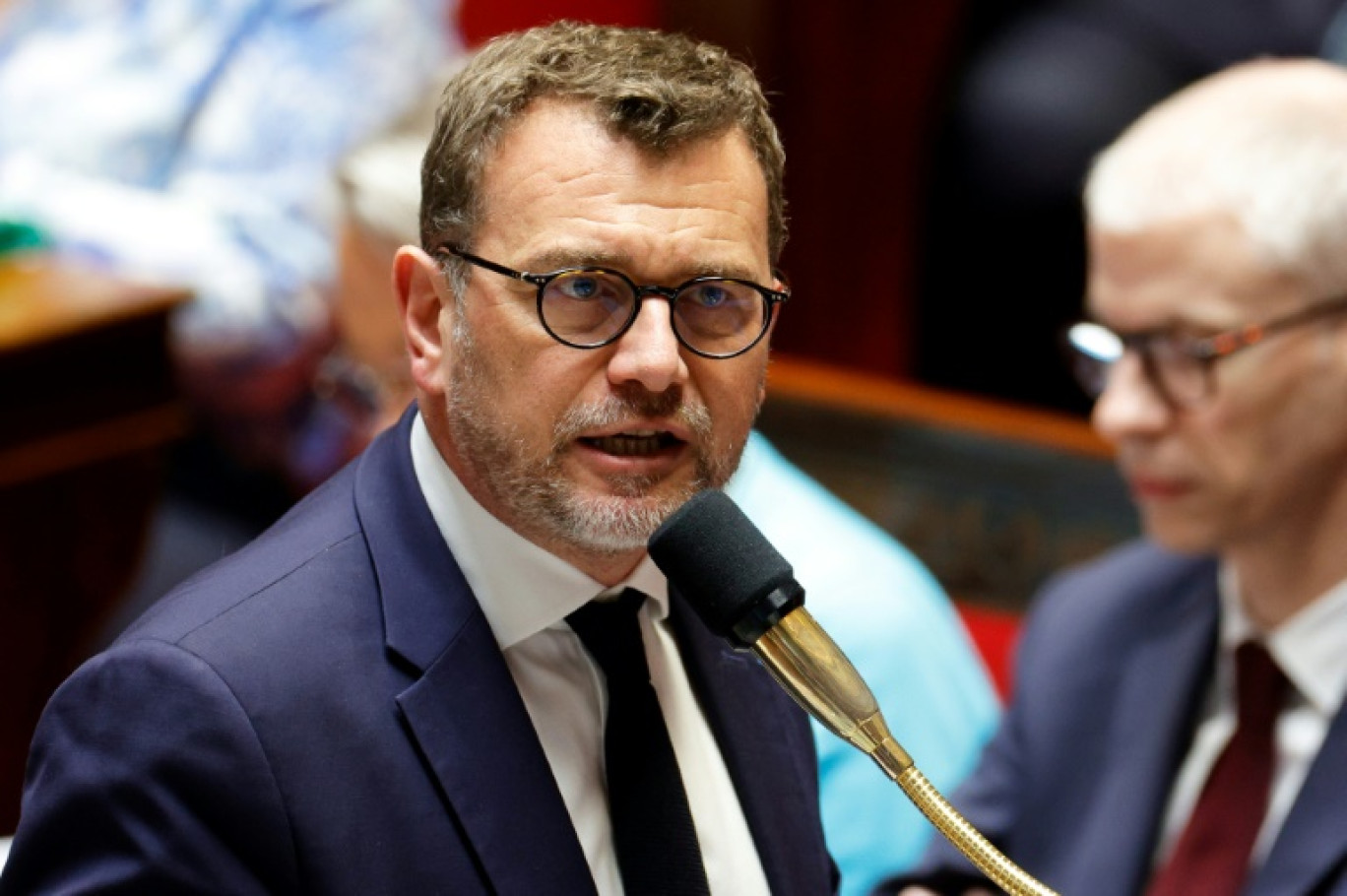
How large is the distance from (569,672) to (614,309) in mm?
266

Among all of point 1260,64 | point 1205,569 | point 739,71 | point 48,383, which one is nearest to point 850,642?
point 1205,569

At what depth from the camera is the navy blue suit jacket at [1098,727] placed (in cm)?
201

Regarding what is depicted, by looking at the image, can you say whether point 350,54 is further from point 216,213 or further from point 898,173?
point 898,173

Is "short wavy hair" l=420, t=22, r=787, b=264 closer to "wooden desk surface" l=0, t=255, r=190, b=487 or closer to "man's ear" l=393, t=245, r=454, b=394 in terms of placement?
"man's ear" l=393, t=245, r=454, b=394

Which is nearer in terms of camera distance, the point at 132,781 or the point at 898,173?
the point at 132,781

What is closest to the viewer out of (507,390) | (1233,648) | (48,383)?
(507,390)

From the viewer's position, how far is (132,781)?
3.59ft

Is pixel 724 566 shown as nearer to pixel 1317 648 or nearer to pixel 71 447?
pixel 1317 648

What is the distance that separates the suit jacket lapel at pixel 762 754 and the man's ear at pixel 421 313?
9.8 inches

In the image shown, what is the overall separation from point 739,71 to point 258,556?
433mm

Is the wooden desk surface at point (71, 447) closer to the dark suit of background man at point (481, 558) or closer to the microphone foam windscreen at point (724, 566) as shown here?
the dark suit of background man at point (481, 558)

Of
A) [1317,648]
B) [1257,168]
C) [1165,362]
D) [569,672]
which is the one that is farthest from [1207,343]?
[569,672]

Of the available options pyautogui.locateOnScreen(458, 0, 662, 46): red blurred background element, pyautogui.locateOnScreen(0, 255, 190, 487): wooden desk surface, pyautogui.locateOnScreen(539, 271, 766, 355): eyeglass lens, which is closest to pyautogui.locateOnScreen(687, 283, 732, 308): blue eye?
pyautogui.locateOnScreen(539, 271, 766, 355): eyeglass lens

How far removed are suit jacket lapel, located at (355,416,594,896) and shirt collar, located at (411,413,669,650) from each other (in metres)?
0.01
